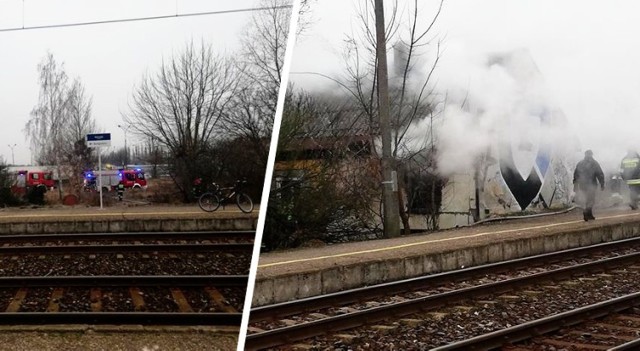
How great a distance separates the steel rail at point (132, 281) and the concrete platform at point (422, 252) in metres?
0.48

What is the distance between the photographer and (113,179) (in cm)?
538

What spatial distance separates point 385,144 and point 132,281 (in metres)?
1.97

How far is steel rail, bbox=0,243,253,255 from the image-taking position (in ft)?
15.8

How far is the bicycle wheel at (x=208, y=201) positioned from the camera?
5391 mm

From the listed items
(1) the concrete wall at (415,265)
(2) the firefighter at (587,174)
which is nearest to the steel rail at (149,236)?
(1) the concrete wall at (415,265)

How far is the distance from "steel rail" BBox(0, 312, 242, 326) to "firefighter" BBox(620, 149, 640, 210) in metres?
2.84

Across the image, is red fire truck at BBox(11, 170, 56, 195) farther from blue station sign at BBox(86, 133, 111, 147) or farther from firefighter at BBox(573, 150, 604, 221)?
firefighter at BBox(573, 150, 604, 221)

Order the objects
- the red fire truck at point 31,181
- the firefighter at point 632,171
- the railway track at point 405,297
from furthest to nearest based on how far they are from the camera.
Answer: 1. the red fire truck at point 31,181
2. the firefighter at point 632,171
3. the railway track at point 405,297

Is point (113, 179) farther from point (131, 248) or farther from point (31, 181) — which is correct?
point (31, 181)

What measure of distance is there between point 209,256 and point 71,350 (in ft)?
5.81

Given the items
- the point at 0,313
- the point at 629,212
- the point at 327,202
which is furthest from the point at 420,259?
the point at 0,313

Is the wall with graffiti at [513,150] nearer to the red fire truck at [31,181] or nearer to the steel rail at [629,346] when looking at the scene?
the steel rail at [629,346]

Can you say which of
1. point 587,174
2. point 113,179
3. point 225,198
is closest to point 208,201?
point 225,198

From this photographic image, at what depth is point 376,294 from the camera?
354 cm
